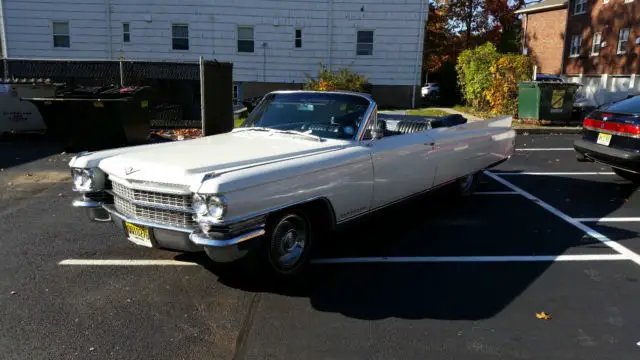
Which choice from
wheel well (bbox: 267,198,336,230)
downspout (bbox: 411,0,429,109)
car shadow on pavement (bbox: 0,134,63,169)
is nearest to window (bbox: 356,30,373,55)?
downspout (bbox: 411,0,429,109)

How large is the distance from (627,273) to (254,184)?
11.8 feet

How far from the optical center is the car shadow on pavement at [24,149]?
33.7 feet

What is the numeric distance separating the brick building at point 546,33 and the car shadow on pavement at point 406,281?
115 feet

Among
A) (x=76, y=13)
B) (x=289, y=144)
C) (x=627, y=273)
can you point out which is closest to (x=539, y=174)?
(x=627, y=273)

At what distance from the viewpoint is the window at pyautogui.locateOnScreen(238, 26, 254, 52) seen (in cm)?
2256

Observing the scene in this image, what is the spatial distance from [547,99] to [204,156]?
13.9 m

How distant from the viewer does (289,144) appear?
483 cm

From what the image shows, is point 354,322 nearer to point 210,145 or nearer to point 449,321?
point 449,321

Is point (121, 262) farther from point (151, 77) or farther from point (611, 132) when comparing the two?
point (151, 77)

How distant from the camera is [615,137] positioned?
7629mm

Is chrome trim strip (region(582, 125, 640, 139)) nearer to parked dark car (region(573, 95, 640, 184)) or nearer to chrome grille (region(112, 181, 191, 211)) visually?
parked dark car (region(573, 95, 640, 184))

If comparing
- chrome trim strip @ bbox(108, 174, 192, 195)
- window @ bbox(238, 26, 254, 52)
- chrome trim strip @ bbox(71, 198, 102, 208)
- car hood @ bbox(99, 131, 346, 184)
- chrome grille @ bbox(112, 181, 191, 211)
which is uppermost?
window @ bbox(238, 26, 254, 52)

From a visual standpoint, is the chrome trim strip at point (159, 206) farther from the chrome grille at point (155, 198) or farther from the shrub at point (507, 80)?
the shrub at point (507, 80)

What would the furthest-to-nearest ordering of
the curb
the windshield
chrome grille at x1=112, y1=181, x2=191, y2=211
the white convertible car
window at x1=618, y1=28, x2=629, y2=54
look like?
window at x1=618, y1=28, x2=629, y2=54
the curb
the windshield
chrome grille at x1=112, y1=181, x2=191, y2=211
the white convertible car
